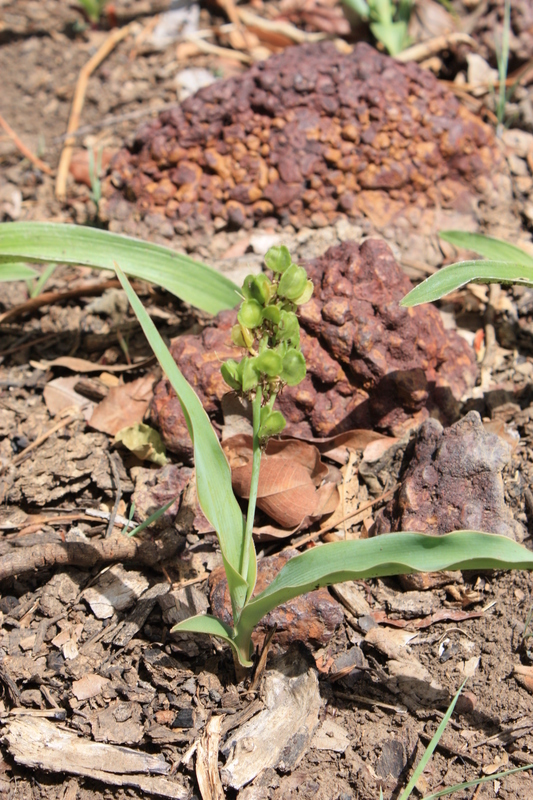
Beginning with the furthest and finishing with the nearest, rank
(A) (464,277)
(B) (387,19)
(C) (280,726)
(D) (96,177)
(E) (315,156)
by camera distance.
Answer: (B) (387,19) < (D) (96,177) < (E) (315,156) < (A) (464,277) < (C) (280,726)

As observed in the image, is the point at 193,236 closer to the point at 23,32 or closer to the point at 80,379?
the point at 80,379

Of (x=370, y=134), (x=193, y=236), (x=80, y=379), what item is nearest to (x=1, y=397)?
(x=80, y=379)

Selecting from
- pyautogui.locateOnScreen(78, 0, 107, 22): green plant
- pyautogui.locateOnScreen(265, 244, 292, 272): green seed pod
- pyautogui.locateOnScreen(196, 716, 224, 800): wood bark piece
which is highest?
pyautogui.locateOnScreen(78, 0, 107, 22): green plant

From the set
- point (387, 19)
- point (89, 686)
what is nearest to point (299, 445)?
point (89, 686)

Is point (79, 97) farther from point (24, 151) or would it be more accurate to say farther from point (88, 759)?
point (88, 759)

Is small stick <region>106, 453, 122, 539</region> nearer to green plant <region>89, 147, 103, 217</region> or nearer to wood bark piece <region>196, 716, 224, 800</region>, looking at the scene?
wood bark piece <region>196, 716, 224, 800</region>

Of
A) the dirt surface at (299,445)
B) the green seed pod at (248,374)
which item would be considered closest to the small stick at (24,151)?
the dirt surface at (299,445)

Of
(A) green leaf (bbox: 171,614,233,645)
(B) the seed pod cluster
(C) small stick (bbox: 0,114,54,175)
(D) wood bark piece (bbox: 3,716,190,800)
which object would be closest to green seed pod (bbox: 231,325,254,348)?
(B) the seed pod cluster
